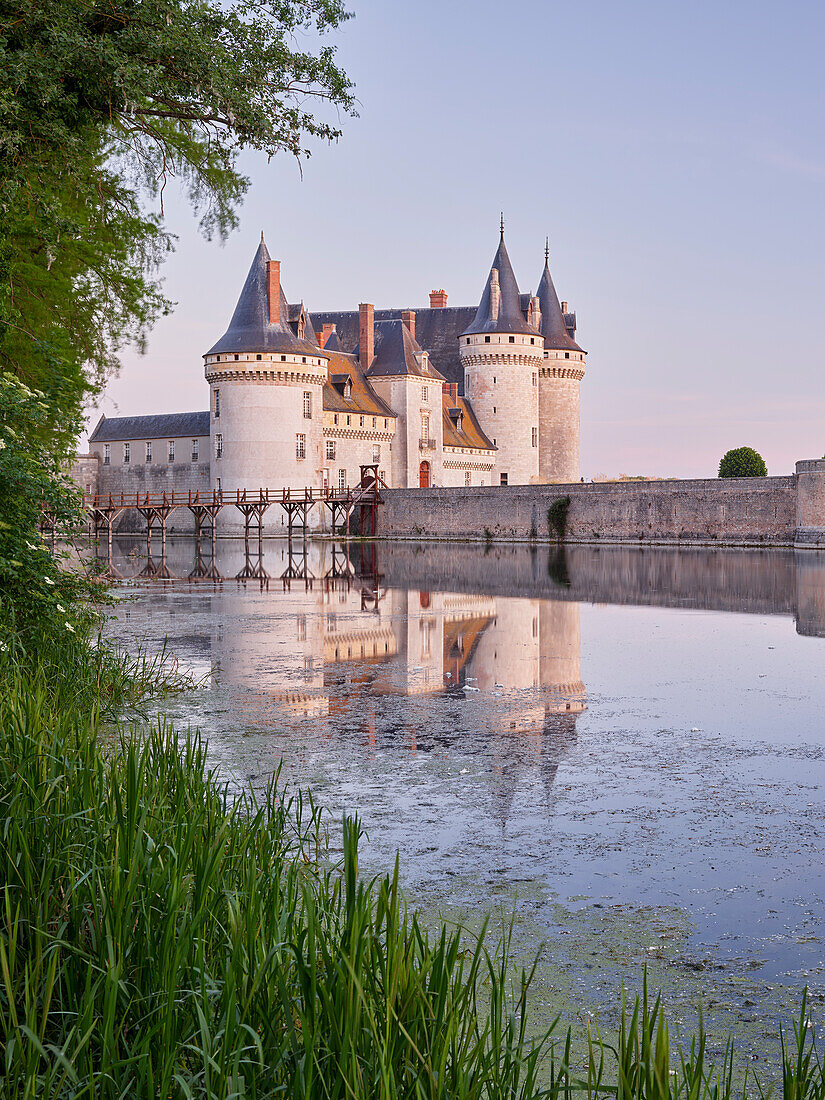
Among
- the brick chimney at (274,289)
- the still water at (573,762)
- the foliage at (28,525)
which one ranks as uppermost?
the brick chimney at (274,289)

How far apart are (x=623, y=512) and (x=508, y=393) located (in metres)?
20.8

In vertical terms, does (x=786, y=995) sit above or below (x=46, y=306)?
below

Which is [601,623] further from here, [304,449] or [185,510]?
[185,510]

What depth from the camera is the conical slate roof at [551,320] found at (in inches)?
2371

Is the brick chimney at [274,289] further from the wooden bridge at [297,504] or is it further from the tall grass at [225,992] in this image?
the tall grass at [225,992]

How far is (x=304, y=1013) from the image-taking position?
7.38 ft

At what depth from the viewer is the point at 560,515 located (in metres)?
40.3

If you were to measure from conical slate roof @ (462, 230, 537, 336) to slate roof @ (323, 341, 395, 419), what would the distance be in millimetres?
6034

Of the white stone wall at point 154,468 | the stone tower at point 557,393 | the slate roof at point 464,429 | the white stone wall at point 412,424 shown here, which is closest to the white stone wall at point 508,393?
the slate roof at point 464,429

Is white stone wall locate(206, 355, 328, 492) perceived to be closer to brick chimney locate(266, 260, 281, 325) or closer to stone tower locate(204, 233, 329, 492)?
stone tower locate(204, 233, 329, 492)

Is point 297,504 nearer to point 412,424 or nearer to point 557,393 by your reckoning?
point 412,424

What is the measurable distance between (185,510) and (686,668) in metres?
49.5

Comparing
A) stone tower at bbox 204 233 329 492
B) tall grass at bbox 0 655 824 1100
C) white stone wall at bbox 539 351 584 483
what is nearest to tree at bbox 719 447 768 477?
white stone wall at bbox 539 351 584 483

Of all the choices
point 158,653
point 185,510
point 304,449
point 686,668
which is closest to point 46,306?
point 158,653
